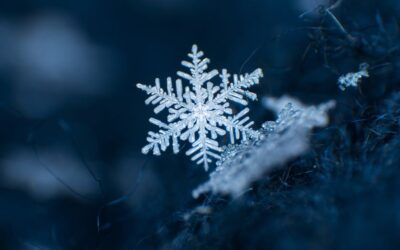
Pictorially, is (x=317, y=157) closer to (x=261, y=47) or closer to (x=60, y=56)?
(x=261, y=47)

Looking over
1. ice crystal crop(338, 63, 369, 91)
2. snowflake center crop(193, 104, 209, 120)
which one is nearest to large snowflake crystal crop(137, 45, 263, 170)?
snowflake center crop(193, 104, 209, 120)

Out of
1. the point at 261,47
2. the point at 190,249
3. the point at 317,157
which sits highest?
the point at 261,47

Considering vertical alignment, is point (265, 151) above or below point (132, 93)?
below

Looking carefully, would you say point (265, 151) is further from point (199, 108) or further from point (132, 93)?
point (132, 93)

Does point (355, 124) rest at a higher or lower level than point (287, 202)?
higher

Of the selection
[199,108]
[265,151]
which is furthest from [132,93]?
[265,151]

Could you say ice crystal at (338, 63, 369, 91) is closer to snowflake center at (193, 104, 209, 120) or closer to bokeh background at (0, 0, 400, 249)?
bokeh background at (0, 0, 400, 249)

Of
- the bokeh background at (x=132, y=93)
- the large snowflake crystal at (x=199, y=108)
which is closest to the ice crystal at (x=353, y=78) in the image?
the bokeh background at (x=132, y=93)

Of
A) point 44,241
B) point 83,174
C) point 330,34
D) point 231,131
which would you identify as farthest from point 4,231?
point 330,34
